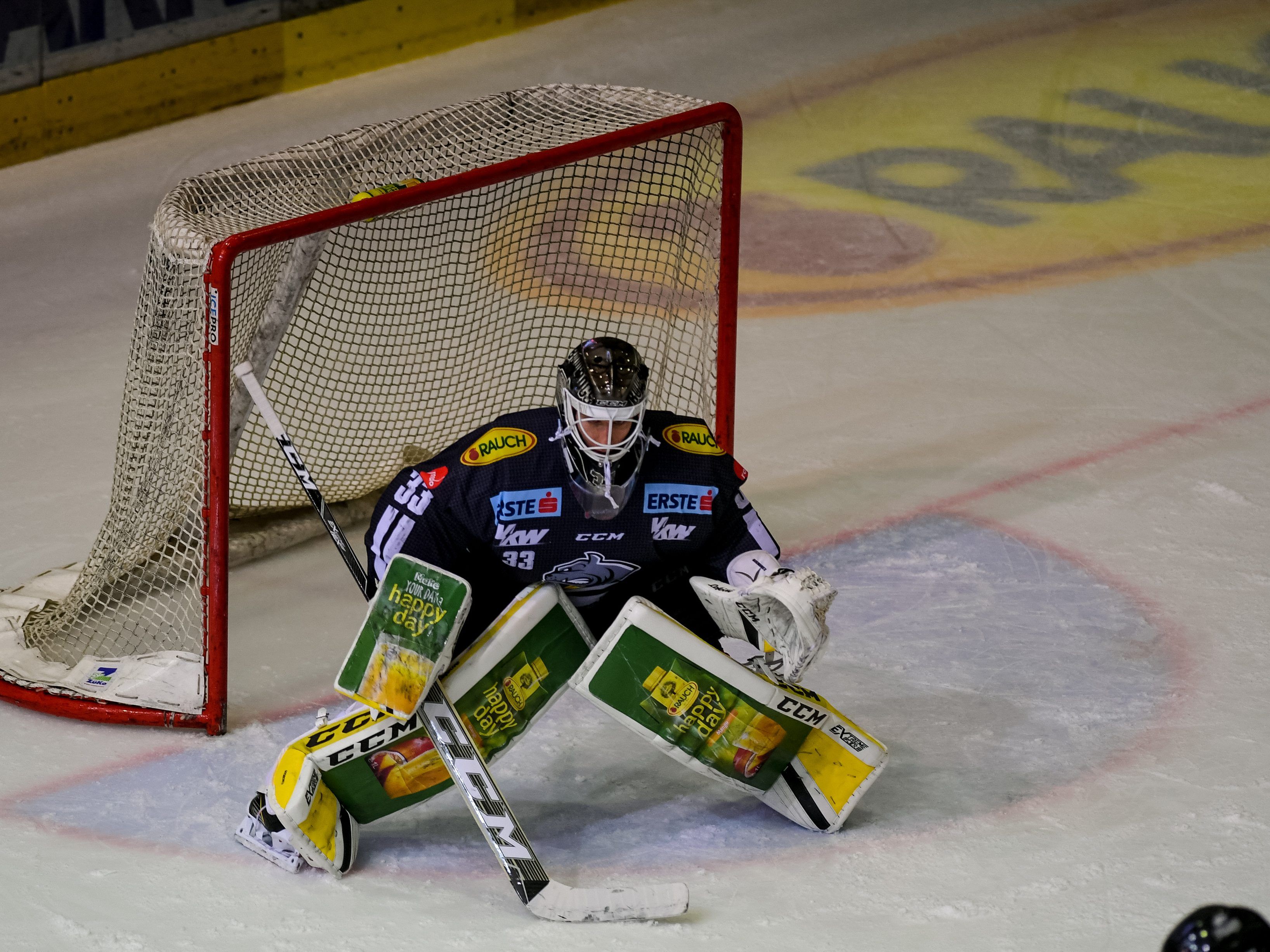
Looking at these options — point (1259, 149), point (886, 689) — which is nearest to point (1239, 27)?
point (1259, 149)

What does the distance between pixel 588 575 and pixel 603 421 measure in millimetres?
361

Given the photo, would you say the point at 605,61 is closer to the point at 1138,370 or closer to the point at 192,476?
the point at 1138,370

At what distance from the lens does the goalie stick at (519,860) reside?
3.04 meters

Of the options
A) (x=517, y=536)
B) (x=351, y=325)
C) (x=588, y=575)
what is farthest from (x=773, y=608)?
(x=351, y=325)

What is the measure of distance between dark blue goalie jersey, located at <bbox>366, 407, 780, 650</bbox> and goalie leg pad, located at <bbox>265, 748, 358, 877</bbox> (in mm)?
382

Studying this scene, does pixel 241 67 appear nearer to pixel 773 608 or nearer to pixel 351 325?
pixel 351 325

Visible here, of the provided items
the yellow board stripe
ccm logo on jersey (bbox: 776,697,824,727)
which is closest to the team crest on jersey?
ccm logo on jersey (bbox: 776,697,824,727)

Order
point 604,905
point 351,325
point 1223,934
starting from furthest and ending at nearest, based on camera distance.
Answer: point 351,325 < point 604,905 < point 1223,934

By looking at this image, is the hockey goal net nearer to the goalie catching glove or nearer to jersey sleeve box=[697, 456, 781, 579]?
jersey sleeve box=[697, 456, 781, 579]

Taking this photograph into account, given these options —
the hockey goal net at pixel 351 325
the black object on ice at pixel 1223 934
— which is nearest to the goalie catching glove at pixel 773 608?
the hockey goal net at pixel 351 325

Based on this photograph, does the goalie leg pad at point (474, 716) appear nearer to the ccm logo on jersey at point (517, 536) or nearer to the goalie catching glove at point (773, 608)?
the ccm logo on jersey at point (517, 536)

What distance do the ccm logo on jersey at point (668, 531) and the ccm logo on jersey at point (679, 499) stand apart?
0.06ft

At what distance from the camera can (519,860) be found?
309 centimetres

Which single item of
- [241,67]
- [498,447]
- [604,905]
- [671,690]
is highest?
[498,447]
